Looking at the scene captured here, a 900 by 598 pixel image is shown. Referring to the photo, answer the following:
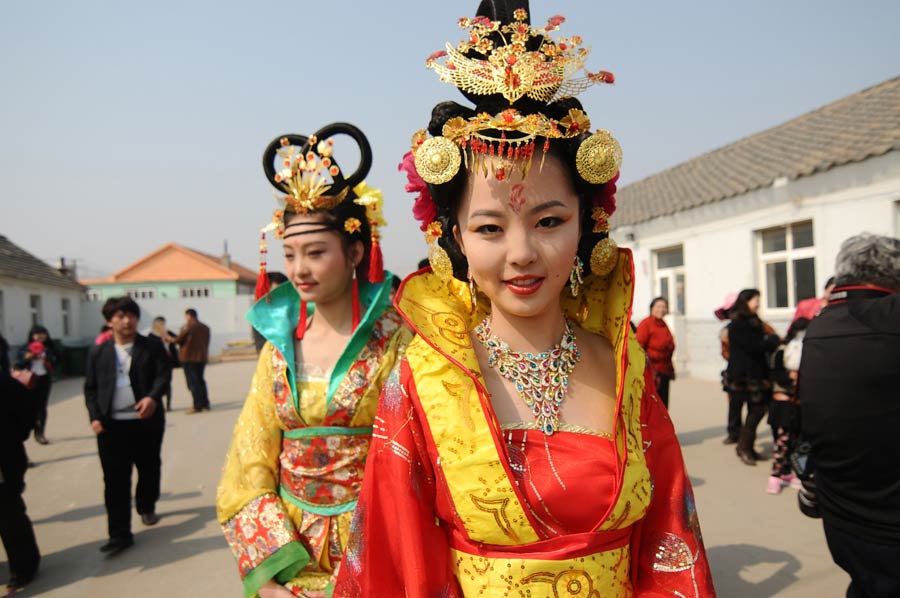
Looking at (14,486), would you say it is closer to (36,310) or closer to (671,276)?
(671,276)

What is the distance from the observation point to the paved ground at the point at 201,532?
3.96 m

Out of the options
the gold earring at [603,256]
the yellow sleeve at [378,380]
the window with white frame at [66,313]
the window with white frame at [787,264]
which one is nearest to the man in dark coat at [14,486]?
the yellow sleeve at [378,380]

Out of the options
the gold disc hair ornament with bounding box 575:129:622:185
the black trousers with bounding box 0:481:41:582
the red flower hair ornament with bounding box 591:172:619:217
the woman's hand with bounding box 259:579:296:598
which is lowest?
the black trousers with bounding box 0:481:41:582

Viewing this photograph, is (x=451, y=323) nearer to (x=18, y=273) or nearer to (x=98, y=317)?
(x=18, y=273)

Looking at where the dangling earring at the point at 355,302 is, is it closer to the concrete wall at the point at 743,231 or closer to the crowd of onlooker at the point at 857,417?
the crowd of onlooker at the point at 857,417

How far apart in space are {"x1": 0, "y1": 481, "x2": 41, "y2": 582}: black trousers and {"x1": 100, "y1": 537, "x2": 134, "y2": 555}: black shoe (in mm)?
492

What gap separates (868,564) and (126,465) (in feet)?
16.6

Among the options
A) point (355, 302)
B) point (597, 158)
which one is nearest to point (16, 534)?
point (355, 302)

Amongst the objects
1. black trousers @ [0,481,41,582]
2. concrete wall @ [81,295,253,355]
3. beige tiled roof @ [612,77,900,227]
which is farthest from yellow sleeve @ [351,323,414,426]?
concrete wall @ [81,295,253,355]

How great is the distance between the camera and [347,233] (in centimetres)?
244

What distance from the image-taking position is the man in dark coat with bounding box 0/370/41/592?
13.4 feet

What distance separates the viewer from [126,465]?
489cm

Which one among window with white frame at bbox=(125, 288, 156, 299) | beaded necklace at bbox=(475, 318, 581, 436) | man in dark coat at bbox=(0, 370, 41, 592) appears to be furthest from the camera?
window with white frame at bbox=(125, 288, 156, 299)

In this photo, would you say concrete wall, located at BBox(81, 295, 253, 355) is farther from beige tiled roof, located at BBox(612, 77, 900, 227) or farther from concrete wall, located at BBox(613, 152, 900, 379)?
concrete wall, located at BBox(613, 152, 900, 379)
